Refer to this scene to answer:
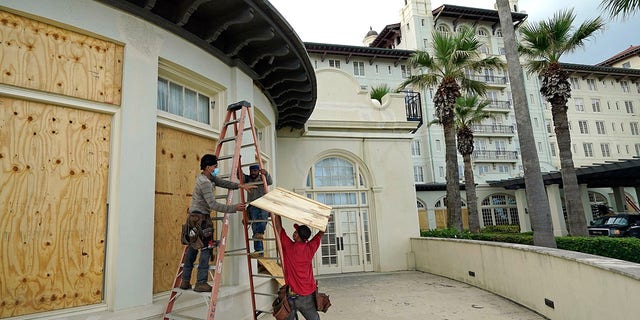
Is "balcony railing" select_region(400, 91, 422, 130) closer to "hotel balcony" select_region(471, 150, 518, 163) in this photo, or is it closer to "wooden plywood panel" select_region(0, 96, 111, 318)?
"wooden plywood panel" select_region(0, 96, 111, 318)

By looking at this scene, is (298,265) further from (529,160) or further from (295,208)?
(529,160)

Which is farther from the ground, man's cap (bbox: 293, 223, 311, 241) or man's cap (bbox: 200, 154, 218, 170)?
A: man's cap (bbox: 200, 154, 218, 170)

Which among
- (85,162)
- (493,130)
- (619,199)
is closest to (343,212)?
(85,162)

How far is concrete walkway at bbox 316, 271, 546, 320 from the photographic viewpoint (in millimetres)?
6395

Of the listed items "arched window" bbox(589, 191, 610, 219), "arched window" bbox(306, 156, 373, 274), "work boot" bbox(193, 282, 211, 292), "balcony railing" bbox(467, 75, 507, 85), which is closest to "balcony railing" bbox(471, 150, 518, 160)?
"arched window" bbox(589, 191, 610, 219)

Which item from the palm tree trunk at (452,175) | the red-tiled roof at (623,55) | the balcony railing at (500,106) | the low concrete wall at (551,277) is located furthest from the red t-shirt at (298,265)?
the red-tiled roof at (623,55)

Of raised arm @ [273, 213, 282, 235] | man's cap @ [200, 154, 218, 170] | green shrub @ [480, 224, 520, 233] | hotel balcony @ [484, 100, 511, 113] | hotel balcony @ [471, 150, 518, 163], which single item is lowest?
green shrub @ [480, 224, 520, 233]

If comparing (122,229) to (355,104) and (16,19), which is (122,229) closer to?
(16,19)

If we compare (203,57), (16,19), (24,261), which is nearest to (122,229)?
(24,261)

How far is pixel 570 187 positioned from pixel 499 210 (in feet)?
68.4

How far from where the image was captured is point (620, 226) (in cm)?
1806

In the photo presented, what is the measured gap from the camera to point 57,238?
3291 millimetres

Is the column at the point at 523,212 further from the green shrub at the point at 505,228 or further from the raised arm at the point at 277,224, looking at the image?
the raised arm at the point at 277,224

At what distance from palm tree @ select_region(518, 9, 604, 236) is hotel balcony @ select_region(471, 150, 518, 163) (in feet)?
76.3
